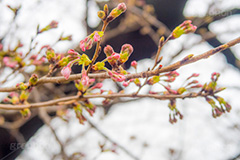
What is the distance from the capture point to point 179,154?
279 cm

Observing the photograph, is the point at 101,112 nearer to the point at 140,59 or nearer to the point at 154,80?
the point at 140,59

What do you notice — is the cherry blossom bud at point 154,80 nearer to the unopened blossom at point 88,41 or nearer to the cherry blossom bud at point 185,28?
the cherry blossom bud at point 185,28

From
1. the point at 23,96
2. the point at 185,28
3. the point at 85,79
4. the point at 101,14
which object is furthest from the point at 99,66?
the point at 23,96

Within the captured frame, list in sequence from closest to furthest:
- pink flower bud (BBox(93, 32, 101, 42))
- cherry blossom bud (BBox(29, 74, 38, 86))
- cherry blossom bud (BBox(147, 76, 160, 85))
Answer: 1. pink flower bud (BBox(93, 32, 101, 42))
2. cherry blossom bud (BBox(29, 74, 38, 86))
3. cherry blossom bud (BBox(147, 76, 160, 85))

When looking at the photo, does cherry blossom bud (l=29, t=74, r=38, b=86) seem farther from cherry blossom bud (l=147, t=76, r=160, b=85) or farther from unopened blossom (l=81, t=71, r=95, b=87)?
cherry blossom bud (l=147, t=76, r=160, b=85)

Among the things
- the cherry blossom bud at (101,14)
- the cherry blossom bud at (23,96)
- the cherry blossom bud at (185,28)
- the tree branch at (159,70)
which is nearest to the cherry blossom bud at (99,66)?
the tree branch at (159,70)

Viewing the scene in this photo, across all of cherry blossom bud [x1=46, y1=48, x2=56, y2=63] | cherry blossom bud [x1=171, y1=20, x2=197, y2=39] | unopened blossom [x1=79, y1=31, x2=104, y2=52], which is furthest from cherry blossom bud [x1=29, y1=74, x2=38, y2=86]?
cherry blossom bud [x1=171, y1=20, x2=197, y2=39]

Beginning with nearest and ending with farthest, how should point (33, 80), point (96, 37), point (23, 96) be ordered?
point (96, 37) < point (33, 80) < point (23, 96)

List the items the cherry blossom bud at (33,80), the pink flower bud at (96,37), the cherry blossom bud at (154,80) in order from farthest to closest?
the cherry blossom bud at (154,80) → the cherry blossom bud at (33,80) → the pink flower bud at (96,37)

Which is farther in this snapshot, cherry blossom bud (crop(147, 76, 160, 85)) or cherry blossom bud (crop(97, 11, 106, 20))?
cherry blossom bud (crop(147, 76, 160, 85))

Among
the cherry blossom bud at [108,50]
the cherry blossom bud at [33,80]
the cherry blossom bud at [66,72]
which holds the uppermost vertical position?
the cherry blossom bud at [33,80]

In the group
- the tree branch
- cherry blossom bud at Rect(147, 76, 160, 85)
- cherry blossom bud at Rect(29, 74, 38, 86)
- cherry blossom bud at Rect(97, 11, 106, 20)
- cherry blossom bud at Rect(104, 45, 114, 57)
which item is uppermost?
cherry blossom bud at Rect(97, 11, 106, 20)

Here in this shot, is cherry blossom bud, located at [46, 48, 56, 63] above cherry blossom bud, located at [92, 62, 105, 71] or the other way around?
above

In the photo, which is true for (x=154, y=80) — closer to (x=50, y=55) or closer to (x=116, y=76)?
(x=116, y=76)
